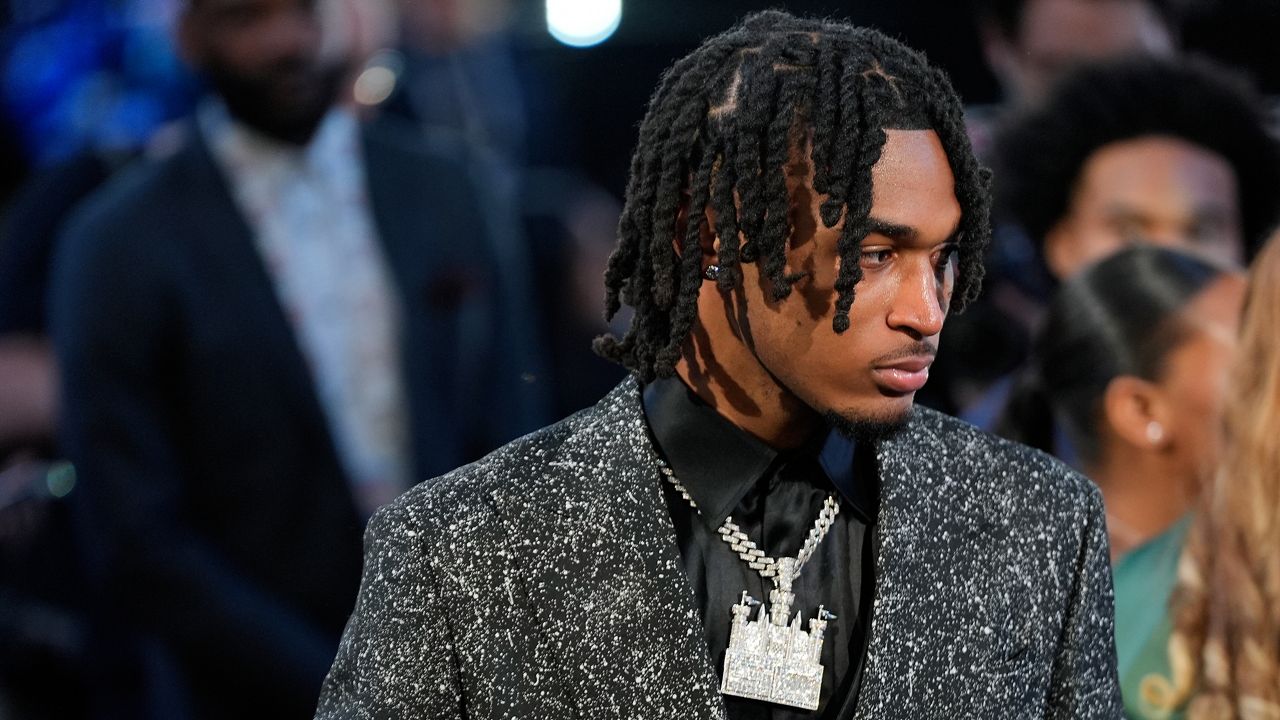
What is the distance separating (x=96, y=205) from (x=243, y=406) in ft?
1.84

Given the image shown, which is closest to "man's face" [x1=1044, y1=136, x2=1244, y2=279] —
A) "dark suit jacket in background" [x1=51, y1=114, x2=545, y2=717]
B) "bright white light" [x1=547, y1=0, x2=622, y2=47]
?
"bright white light" [x1=547, y1=0, x2=622, y2=47]

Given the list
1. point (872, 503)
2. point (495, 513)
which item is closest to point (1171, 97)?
point (872, 503)

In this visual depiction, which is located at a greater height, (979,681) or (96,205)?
(96,205)

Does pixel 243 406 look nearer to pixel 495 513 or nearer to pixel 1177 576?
pixel 495 513

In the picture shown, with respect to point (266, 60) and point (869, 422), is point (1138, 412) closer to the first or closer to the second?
point (869, 422)

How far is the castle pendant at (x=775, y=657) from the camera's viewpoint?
1.63 meters

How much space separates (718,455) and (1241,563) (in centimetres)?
105

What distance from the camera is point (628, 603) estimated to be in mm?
1652

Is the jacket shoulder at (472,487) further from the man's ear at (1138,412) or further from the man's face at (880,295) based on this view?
the man's ear at (1138,412)

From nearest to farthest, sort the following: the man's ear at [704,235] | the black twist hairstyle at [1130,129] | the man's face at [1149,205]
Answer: the man's ear at [704,235]
the man's face at [1149,205]
the black twist hairstyle at [1130,129]

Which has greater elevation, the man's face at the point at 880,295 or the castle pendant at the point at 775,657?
the man's face at the point at 880,295

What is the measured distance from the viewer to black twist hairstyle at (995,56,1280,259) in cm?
358

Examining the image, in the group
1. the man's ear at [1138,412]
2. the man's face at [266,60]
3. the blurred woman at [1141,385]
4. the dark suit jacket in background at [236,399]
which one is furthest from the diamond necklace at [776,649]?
the man's face at [266,60]

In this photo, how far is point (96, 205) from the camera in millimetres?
3295
